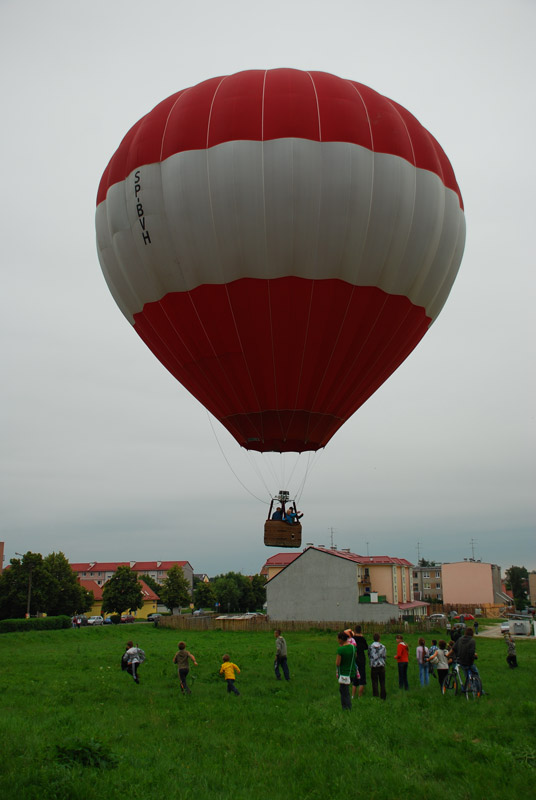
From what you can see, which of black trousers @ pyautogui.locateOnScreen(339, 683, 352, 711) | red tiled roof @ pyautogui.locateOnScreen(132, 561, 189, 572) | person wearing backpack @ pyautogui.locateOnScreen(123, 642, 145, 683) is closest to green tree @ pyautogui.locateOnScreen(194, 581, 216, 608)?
red tiled roof @ pyautogui.locateOnScreen(132, 561, 189, 572)

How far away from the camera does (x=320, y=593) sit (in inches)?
1946

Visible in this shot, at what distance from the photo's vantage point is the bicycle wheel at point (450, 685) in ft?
42.9

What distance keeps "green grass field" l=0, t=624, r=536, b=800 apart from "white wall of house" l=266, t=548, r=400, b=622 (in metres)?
33.2

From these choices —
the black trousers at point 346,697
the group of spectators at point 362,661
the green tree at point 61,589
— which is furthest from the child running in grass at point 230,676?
the green tree at point 61,589

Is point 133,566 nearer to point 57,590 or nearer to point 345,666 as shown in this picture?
point 57,590

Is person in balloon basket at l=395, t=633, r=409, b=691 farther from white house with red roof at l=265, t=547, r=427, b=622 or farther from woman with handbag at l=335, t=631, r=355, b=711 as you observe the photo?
white house with red roof at l=265, t=547, r=427, b=622

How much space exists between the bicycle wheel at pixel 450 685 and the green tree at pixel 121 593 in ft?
171

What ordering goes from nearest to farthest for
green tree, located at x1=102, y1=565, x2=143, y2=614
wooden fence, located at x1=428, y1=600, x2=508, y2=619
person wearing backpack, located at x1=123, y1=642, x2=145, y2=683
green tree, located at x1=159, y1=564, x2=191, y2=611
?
person wearing backpack, located at x1=123, y1=642, x2=145, y2=683
green tree, located at x1=102, y1=565, x2=143, y2=614
wooden fence, located at x1=428, y1=600, x2=508, y2=619
green tree, located at x1=159, y1=564, x2=191, y2=611

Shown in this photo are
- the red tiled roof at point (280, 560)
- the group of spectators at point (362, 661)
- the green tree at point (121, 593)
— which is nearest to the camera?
the group of spectators at point (362, 661)

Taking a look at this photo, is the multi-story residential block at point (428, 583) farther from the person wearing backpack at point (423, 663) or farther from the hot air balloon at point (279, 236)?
the hot air balloon at point (279, 236)

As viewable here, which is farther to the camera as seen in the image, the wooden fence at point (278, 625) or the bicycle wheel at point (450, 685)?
the wooden fence at point (278, 625)

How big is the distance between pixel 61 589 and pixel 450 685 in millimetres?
47750

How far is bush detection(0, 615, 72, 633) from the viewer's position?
39.9 metres

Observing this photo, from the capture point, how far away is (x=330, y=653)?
23656 mm
